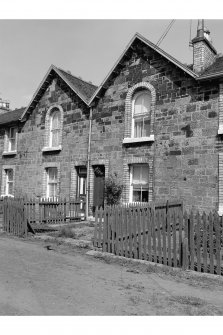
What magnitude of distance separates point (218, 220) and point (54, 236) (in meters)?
6.20

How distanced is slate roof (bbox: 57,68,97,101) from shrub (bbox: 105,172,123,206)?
4672 millimetres

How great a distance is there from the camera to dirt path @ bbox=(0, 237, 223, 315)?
4762 millimetres

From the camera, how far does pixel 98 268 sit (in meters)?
7.38

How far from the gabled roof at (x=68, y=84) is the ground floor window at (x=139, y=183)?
4.79 meters

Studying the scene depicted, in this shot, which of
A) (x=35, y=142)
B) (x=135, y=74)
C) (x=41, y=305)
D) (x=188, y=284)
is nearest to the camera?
(x=41, y=305)

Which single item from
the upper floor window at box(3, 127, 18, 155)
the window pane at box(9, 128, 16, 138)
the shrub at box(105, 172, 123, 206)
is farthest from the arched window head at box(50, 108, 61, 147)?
the shrub at box(105, 172, 123, 206)

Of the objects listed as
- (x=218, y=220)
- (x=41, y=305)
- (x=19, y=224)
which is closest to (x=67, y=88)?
(x=19, y=224)

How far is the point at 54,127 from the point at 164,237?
40.6ft

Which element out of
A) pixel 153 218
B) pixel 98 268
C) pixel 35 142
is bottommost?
pixel 98 268

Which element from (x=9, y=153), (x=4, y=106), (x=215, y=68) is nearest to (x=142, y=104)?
(x=215, y=68)

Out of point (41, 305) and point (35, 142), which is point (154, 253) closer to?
point (41, 305)

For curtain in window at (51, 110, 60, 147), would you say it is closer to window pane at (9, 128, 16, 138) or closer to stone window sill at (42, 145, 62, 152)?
stone window sill at (42, 145, 62, 152)

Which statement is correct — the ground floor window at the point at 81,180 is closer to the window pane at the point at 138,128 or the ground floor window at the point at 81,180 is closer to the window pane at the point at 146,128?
the window pane at the point at 138,128

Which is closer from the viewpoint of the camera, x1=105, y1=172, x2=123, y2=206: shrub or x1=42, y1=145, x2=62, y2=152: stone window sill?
x1=105, y1=172, x2=123, y2=206: shrub
